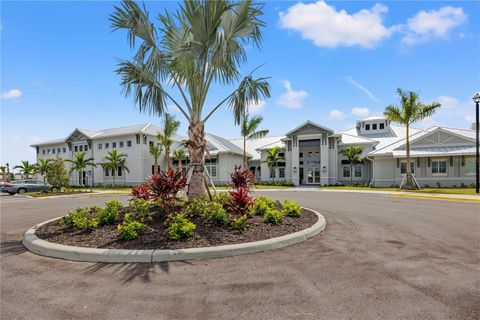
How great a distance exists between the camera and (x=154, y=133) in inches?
1544

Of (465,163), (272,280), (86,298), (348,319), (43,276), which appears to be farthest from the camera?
Answer: (465,163)

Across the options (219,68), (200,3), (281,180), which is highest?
(200,3)

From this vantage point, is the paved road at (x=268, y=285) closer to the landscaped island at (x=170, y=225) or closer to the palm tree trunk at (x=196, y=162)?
the landscaped island at (x=170, y=225)

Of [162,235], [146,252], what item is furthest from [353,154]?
[146,252]

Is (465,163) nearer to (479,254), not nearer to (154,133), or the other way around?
(479,254)

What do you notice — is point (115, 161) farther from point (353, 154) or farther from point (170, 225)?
point (170, 225)

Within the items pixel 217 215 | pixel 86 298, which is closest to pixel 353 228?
pixel 217 215

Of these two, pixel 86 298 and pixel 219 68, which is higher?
pixel 219 68

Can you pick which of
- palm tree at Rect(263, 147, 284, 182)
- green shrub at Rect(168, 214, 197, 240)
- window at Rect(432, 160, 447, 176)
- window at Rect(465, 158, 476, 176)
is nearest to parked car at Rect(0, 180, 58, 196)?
palm tree at Rect(263, 147, 284, 182)

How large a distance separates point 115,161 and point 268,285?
36.5 meters

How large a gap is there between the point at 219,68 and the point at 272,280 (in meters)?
6.53

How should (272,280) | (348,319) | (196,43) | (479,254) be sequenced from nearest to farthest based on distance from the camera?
(348,319) → (272,280) → (479,254) → (196,43)

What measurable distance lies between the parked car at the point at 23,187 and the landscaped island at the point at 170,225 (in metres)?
27.1

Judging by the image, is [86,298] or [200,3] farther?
[200,3]
